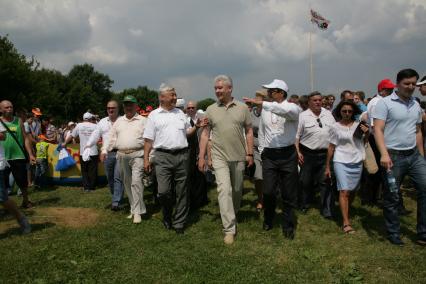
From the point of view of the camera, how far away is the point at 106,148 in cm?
652

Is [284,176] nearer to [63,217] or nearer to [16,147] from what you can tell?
[63,217]

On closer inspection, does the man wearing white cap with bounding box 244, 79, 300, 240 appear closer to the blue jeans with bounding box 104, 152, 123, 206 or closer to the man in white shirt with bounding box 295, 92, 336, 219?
the man in white shirt with bounding box 295, 92, 336, 219

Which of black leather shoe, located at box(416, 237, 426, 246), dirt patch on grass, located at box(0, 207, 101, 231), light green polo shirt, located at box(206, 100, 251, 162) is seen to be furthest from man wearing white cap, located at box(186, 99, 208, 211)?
black leather shoe, located at box(416, 237, 426, 246)

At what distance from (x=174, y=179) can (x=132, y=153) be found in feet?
3.24

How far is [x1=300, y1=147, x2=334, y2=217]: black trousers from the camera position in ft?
18.9

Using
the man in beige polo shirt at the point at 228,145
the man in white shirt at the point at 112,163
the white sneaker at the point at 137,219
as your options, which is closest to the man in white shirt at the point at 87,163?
the man in white shirt at the point at 112,163

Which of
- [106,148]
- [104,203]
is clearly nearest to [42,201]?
[104,203]

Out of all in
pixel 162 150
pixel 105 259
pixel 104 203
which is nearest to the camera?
pixel 105 259

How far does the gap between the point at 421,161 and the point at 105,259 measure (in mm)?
4026

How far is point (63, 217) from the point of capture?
20.6 ft

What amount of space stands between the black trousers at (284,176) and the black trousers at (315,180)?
3.48ft

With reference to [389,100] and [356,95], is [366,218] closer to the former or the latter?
[389,100]

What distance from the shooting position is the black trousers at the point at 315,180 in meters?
5.77

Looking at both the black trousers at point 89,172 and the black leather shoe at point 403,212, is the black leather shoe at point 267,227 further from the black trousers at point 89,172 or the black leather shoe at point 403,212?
the black trousers at point 89,172
